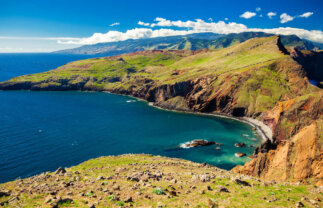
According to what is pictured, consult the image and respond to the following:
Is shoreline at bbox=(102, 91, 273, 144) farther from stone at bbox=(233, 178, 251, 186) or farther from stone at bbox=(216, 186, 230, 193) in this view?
stone at bbox=(216, 186, 230, 193)

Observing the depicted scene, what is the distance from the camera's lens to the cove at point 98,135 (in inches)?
2940

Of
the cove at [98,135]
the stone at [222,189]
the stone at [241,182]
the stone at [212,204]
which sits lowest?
the cove at [98,135]

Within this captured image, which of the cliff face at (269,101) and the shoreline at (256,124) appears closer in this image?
the cliff face at (269,101)

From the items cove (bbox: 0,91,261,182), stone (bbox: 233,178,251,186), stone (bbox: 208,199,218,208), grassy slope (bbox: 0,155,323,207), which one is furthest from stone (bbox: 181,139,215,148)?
stone (bbox: 208,199,218,208)

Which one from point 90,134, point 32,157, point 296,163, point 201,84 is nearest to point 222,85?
point 201,84

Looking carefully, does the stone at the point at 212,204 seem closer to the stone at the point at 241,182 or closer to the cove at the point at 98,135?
the stone at the point at 241,182

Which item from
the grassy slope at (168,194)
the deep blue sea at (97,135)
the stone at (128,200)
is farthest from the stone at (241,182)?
the deep blue sea at (97,135)

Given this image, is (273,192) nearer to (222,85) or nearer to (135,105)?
(222,85)

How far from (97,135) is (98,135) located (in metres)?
0.47

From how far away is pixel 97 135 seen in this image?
3895 inches

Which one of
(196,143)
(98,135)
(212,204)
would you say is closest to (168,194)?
(212,204)

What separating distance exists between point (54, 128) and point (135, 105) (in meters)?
70.5

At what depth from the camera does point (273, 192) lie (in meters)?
22.5

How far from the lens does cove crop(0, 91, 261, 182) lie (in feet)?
245
